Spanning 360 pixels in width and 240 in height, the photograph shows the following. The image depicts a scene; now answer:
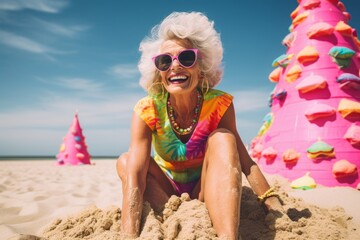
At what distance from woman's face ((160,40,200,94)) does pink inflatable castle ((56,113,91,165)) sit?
9.54 meters

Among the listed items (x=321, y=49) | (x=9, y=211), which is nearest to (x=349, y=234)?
(x=9, y=211)

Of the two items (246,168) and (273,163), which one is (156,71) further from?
(273,163)

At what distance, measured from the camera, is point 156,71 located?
1.97m

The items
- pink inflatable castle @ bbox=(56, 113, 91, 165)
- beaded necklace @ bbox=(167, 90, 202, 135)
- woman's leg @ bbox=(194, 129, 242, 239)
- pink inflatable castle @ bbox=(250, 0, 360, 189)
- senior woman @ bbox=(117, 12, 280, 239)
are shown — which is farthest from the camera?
pink inflatable castle @ bbox=(56, 113, 91, 165)

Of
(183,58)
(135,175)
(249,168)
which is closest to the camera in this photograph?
(135,175)

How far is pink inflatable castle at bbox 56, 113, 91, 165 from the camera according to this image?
10359 mm

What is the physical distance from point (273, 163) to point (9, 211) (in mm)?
3163

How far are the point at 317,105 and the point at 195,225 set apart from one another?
280 centimetres

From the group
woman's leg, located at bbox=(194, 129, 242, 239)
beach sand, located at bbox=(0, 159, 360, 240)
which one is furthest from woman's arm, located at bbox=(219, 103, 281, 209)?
woman's leg, located at bbox=(194, 129, 242, 239)

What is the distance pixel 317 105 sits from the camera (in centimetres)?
345

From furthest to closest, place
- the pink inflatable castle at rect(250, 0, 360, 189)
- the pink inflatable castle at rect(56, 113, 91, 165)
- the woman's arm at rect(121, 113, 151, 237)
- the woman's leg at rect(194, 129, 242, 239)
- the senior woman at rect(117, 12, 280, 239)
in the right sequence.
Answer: the pink inflatable castle at rect(56, 113, 91, 165), the pink inflatable castle at rect(250, 0, 360, 189), the senior woman at rect(117, 12, 280, 239), the woman's arm at rect(121, 113, 151, 237), the woman's leg at rect(194, 129, 242, 239)

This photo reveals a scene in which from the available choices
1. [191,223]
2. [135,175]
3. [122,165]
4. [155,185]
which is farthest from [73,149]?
[191,223]

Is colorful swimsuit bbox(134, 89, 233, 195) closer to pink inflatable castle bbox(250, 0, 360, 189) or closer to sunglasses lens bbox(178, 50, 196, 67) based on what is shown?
sunglasses lens bbox(178, 50, 196, 67)

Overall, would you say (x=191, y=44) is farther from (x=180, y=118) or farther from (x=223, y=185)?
(x=223, y=185)
